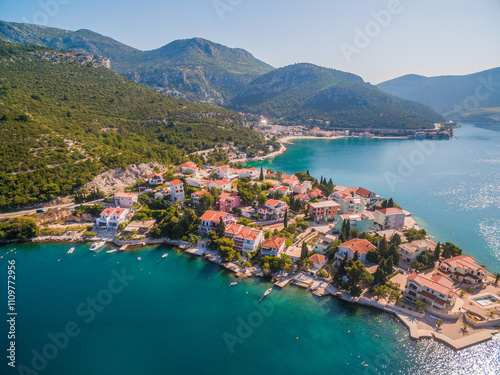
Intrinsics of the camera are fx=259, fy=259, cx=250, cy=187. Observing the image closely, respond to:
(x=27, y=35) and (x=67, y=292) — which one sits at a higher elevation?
(x=27, y=35)

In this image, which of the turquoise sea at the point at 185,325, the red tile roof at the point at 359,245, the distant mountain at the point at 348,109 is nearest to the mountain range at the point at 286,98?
the distant mountain at the point at 348,109

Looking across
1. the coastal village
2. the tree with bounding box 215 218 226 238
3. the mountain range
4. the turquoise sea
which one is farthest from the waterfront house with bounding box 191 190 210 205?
the mountain range

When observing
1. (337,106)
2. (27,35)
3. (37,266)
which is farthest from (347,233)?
(27,35)

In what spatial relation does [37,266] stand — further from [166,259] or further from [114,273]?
[166,259]

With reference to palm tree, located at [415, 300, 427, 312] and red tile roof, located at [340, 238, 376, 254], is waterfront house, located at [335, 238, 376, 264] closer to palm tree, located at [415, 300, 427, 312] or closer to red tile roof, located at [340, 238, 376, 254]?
red tile roof, located at [340, 238, 376, 254]

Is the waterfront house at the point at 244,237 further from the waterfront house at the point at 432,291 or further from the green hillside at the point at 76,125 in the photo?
the green hillside at the point at 76,125

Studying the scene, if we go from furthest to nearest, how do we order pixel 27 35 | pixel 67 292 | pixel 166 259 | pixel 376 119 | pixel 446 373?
pixel 376 119 → pixel 27 35 → pixel 166 259 → pixel 67 292 → pixel 446 373
